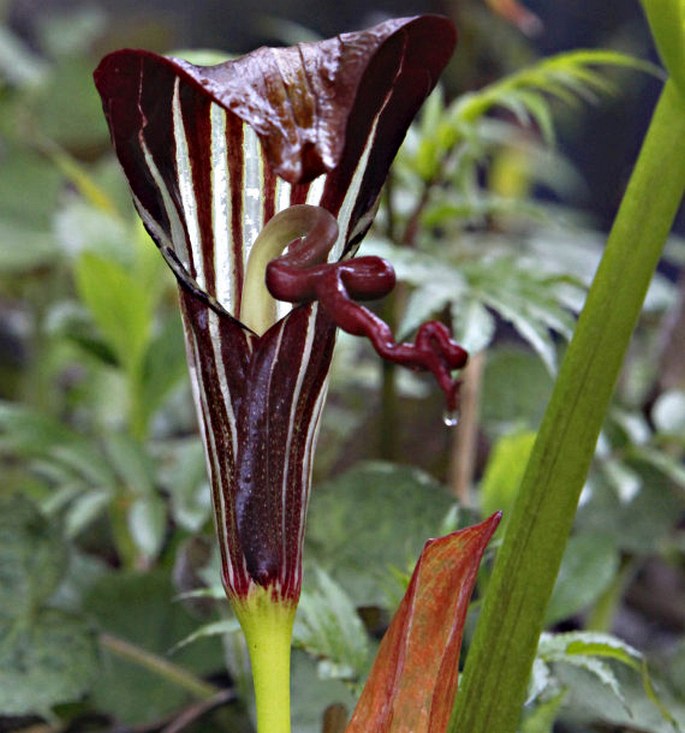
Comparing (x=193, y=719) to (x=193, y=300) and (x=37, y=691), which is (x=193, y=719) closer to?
(x=37, y=691)

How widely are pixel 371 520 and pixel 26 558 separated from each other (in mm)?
168

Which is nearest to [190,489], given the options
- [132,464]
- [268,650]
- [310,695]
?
[132,464]

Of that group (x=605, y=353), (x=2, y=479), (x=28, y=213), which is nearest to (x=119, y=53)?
(x=605, y=353)

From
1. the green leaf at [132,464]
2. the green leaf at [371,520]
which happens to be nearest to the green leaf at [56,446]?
the green leaf at [132,464]

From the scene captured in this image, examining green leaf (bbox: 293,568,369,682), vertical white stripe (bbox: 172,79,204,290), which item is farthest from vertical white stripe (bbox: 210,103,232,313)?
green leaf (bbox: 293,568,369,682)

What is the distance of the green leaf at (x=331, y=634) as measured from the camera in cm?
34

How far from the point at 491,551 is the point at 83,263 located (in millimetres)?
308

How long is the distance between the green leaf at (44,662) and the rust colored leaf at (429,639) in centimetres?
21

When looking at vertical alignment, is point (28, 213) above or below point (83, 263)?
below

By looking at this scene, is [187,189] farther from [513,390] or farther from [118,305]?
[513,390]

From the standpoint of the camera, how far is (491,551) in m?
0.36

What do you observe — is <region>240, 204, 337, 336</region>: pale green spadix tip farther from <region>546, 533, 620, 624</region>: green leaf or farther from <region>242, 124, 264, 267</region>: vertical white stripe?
<region>546, 533, 620, 624</region>: green leaf

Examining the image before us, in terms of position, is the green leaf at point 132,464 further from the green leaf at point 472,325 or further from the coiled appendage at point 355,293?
the coiled appendage at point 355,293

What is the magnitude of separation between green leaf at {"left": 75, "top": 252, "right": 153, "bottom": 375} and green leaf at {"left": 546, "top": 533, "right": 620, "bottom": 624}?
0.88 ft
